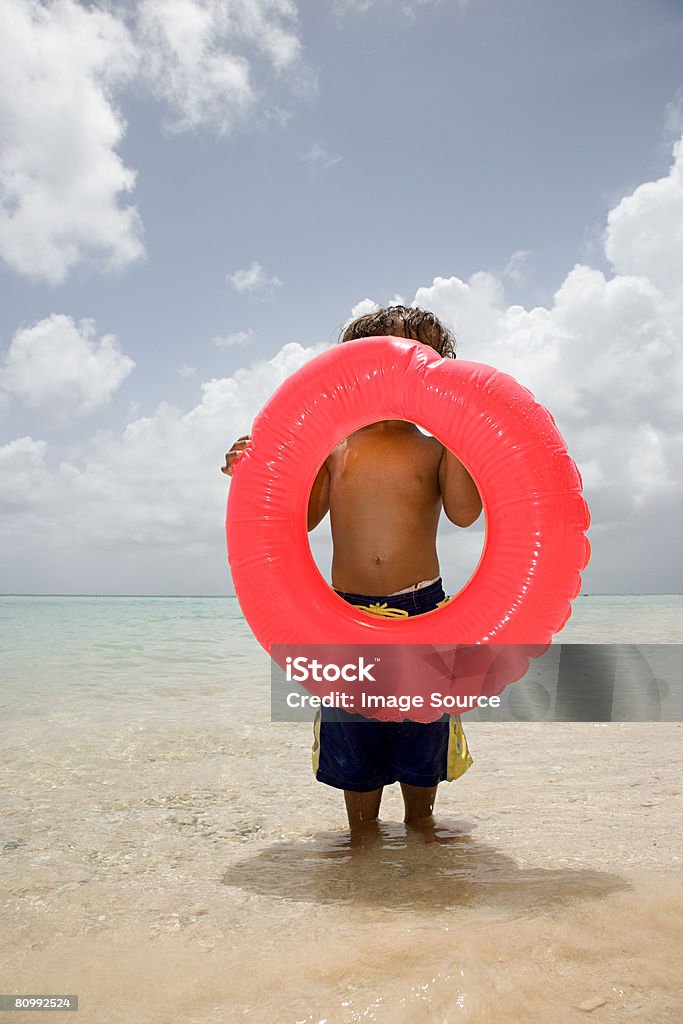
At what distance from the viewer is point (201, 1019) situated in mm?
1278

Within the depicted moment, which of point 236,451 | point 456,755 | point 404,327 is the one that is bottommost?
point 456,755

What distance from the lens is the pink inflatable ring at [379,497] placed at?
210 centimetres

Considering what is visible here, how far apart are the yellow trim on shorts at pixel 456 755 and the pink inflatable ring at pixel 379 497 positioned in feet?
1.30

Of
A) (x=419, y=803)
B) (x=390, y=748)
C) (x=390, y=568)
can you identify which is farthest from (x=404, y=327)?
(x=419, y=803)

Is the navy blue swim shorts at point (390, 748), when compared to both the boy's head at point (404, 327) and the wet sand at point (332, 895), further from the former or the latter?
the boy's head at point (404, 327)

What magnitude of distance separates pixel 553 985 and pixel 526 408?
146cm

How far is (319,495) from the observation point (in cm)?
257

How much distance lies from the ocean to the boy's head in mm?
Answer: 1746

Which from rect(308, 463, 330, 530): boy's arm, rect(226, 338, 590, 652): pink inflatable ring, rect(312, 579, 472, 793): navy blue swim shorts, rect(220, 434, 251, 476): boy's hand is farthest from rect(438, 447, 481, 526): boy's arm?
rect(220, 434, 251, 476): boy's hand

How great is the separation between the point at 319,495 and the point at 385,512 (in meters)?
0.30

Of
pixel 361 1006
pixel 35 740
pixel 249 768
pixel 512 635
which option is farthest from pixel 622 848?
pixel 35 740

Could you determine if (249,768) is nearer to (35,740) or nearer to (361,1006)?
(35,740)

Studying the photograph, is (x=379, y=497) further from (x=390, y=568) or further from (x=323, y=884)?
(x=323, y=884)

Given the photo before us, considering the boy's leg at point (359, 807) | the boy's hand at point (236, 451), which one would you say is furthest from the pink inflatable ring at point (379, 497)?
the boy's leg at point (359, 807)
